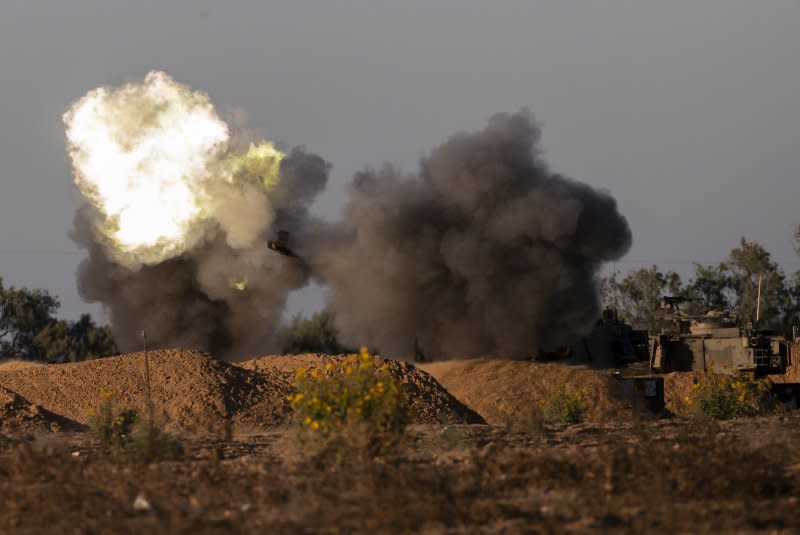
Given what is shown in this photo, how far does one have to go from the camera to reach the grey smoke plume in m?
38.3

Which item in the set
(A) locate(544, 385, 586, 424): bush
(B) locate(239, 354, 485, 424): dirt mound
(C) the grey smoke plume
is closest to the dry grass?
(A) locate(544, 385, 586, 424): bush

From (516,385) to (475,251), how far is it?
Result: 13.9 feet

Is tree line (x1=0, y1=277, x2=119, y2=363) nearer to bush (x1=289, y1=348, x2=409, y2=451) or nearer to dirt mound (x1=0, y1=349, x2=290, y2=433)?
dirt mound (x1=0, y1=349, x2=290, y2=433)

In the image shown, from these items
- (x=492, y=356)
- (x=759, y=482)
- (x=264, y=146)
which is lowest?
(x=759, y=482)

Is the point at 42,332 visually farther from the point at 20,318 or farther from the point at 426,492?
the point at 426,492

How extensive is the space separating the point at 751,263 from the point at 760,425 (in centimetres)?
5507

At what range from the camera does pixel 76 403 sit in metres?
30.7

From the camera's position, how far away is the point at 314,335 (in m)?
61.5

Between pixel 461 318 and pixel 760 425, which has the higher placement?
pixel 461 318

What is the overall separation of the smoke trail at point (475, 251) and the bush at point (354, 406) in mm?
20778

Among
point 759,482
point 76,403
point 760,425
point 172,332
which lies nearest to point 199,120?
point 172,332

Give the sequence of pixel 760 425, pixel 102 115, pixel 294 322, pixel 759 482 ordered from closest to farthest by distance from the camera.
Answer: pixel 759 482, pixel 760 425, pixel 102 115, pixel 294 322

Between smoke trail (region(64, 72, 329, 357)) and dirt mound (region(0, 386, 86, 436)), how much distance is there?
30.1ft

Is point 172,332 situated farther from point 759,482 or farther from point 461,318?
point 759,482
